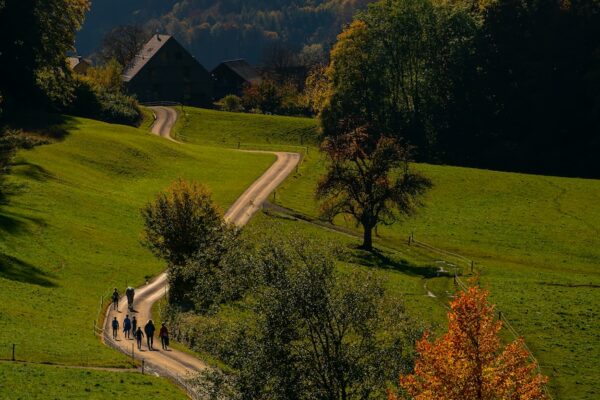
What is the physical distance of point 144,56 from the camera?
191 metres

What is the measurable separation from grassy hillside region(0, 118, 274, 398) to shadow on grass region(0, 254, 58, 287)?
0.08m

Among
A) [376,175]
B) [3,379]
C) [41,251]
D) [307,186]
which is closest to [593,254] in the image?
[376,175]

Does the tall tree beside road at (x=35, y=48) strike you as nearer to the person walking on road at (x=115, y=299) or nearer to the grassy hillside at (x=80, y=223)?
the grassy hillside at (x=80, y=223)

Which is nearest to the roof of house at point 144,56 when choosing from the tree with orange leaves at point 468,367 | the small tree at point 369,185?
the small tree at point 369,185

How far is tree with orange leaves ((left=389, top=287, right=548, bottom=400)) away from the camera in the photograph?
40.7 meters

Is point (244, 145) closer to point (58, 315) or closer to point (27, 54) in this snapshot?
point (27, 54)

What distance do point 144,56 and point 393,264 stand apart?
119 meters

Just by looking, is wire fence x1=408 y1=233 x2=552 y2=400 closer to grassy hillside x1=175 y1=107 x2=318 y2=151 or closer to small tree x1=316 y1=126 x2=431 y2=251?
small tree x1=316 y1=126 x2=431 y2=251

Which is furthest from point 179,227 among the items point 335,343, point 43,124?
point 43,124

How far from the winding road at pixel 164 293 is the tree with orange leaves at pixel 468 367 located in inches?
518

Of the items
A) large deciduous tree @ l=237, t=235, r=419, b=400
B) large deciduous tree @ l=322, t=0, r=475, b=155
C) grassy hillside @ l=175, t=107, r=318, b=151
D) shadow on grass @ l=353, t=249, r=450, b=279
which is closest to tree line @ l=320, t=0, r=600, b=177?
large deciduous tree @ l=322, t=0, r=475, b=155

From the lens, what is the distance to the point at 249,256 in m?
47.7

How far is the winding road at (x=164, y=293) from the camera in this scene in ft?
181

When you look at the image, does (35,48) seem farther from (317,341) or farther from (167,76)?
(167,76)
